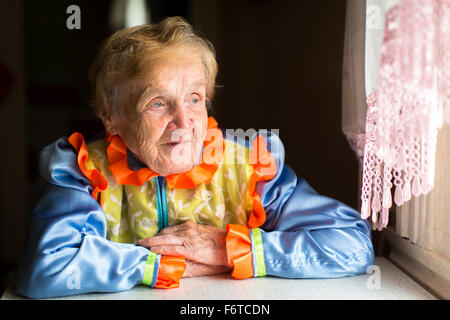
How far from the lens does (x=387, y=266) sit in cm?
144

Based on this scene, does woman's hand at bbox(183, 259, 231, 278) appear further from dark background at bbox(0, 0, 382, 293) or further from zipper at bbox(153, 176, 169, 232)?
dark background at bbox(0, 0, 382, 293)

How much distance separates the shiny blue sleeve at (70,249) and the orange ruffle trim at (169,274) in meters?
0.02

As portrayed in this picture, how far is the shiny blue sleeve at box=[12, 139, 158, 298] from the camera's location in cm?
121

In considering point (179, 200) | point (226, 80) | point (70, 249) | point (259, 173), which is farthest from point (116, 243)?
point (226, 80)

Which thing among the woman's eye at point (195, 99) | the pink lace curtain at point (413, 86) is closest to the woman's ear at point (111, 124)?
the woman's eye at point (195, 99)

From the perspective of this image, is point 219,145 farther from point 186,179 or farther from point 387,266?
point 387,266

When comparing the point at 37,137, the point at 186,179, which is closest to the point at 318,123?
the point at 186,179

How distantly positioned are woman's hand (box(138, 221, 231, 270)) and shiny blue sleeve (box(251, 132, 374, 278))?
0.10 meters

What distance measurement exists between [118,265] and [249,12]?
1538 mm

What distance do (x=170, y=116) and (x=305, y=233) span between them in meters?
0.45

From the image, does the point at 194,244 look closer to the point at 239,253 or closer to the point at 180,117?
the point at 239,253

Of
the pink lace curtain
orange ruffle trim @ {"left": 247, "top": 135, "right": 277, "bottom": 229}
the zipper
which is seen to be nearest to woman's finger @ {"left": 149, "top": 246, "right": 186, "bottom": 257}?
the zipper

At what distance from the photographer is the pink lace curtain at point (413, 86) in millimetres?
928

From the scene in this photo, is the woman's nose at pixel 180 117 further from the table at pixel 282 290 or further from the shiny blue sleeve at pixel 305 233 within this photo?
the table at pixel 282 290
